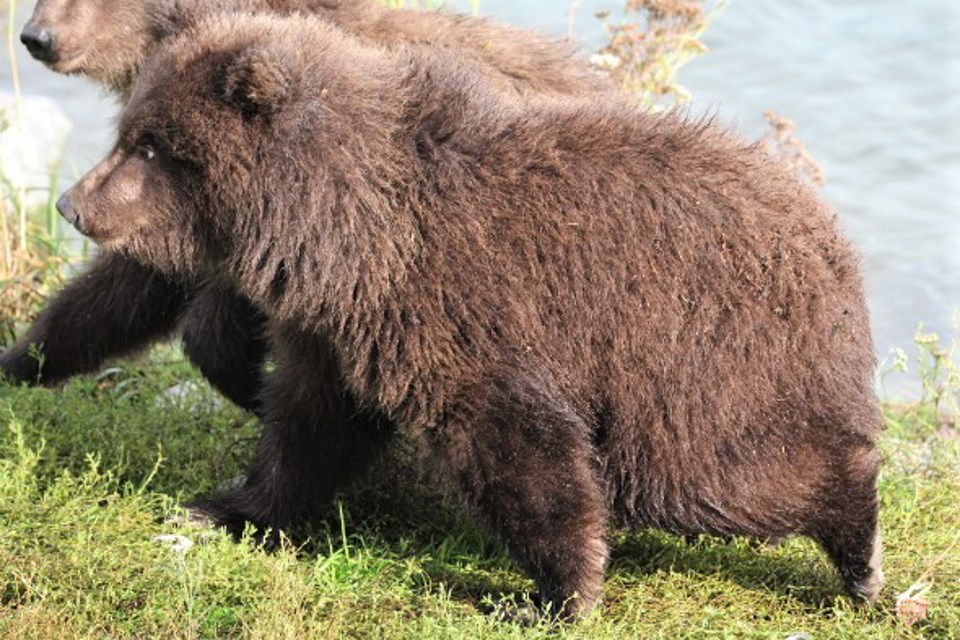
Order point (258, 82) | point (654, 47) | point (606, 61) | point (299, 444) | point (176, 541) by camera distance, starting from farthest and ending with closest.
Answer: point (654, 47)
point (606, 61)
point (299, 444)
point (176, 541)
point (258, 82)

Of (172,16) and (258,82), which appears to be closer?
(258,82)

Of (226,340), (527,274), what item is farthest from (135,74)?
(527,274)

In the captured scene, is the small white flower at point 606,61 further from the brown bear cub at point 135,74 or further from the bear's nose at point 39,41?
the bear's nose at point 39,41

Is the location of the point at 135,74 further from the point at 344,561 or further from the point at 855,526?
the point at 855,526

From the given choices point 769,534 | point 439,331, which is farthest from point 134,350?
point 769,534

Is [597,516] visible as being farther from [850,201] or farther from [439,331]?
[850,201]

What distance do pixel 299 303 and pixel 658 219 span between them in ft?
3.90

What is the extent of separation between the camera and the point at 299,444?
5.96 meters

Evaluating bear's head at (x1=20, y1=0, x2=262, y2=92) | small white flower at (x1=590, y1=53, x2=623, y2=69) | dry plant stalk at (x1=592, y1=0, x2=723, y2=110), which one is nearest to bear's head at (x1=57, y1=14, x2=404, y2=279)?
bear's head at (x1=20, y1=0, x2=262, y2=92)

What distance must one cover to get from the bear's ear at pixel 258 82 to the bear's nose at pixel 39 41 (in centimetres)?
231

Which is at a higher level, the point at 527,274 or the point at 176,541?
the point at 527,274

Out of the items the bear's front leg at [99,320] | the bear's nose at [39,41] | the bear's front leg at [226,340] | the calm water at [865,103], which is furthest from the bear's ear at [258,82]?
the calm water at [865,103]

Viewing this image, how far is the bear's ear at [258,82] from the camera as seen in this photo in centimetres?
511

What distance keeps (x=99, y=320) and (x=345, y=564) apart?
6.59ft
